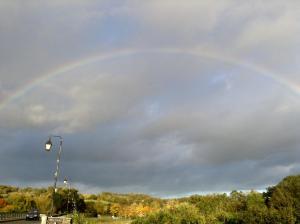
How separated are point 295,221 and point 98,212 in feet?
361

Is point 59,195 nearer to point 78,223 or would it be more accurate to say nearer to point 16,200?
point 16,200

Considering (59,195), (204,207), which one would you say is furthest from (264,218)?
(59,195)

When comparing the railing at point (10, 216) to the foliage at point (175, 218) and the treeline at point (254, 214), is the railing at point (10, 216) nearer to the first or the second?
the treeline at point (254, 214)

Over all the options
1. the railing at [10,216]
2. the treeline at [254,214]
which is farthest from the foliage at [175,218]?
the railing at [10,216]

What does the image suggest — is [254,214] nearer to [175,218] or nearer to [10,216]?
[175,218]

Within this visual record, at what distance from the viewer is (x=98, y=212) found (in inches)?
6432

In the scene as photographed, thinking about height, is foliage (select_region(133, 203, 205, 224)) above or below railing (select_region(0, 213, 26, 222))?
below

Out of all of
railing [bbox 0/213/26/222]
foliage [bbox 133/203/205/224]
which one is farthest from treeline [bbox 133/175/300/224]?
railing [bbox 0/213/26/222]

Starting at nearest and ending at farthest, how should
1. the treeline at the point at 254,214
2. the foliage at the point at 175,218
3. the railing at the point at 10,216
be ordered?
the foliage at the point at 175,218 < the treeline at the point at 254,214 < the railing at the point at 10,216

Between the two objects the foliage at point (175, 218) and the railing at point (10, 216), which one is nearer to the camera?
the foliage at point (175, 218)

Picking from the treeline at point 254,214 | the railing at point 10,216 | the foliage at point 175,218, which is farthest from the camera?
the railing at point 10,216

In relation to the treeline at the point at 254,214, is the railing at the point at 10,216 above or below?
above

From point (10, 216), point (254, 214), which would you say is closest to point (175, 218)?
point (254, 214)

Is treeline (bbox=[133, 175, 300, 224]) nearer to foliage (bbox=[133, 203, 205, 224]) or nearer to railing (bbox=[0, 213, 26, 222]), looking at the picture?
foliage (bbox=[133, 203, 205, 224])
